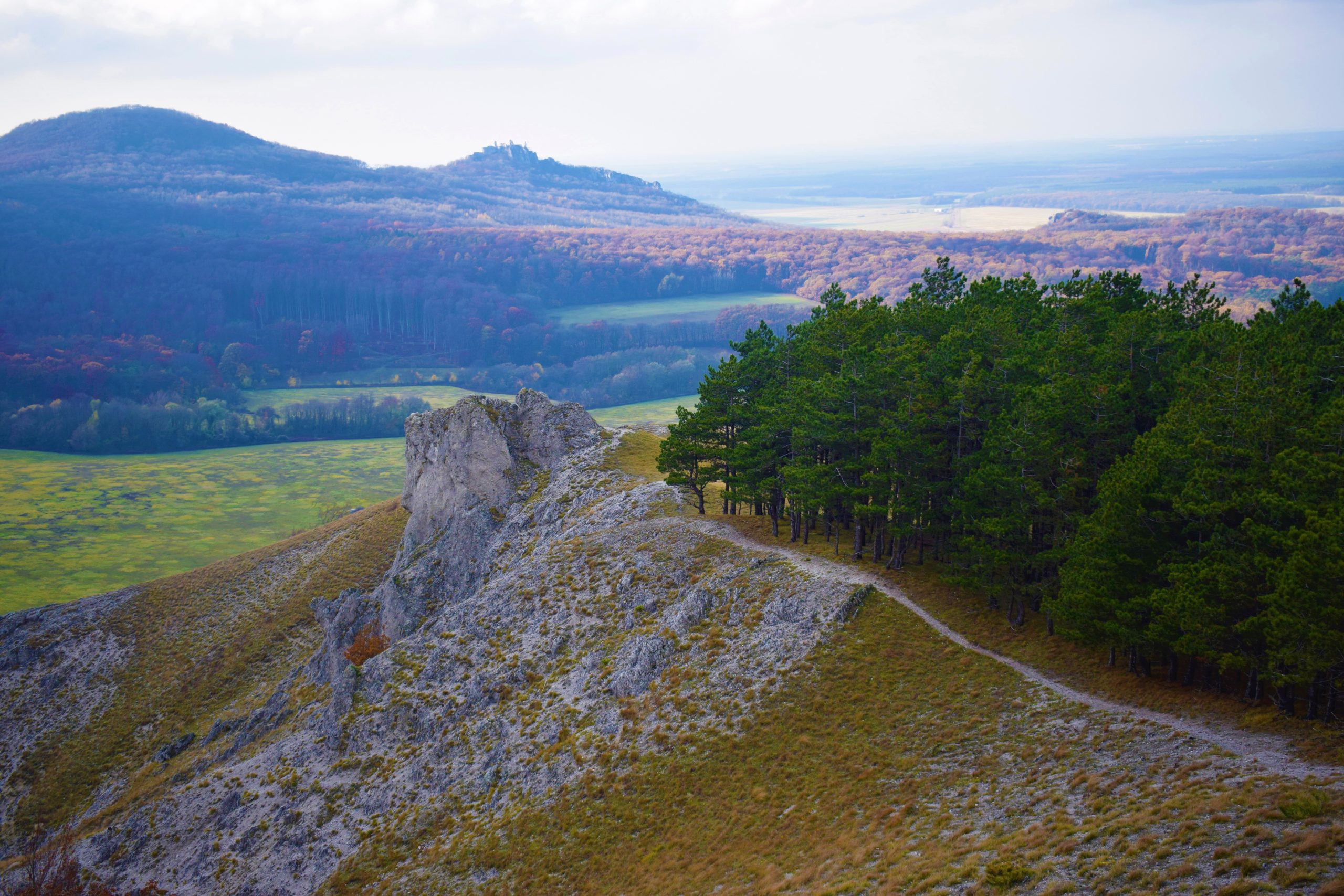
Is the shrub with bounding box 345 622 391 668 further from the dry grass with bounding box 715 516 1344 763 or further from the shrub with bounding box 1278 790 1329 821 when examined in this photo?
the shrub with bounding box 1278 790 1329 821

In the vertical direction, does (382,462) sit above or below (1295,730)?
below

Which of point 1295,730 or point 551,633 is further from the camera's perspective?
point 551,633

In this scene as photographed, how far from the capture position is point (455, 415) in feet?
248

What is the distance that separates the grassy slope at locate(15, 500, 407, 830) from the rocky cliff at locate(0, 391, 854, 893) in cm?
40

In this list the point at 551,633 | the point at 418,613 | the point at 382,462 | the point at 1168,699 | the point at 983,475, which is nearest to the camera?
the point at 1168,699

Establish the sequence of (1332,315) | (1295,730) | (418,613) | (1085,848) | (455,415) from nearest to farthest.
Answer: (1085,848), (1295,730), (1332,315), (418,613), (455,415)

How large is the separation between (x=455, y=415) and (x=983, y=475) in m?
50.3

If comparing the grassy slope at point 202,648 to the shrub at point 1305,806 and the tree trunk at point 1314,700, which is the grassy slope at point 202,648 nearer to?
the shrub at point 1305,806

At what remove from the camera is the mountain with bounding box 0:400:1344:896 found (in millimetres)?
25344

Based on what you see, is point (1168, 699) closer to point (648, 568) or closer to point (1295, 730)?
point (1295, 730)

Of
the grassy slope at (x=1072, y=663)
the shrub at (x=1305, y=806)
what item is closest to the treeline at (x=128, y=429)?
the grassy slope at (x=1072, y=663)

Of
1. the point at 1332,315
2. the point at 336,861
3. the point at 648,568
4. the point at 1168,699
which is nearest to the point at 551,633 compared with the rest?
the point at 648,568

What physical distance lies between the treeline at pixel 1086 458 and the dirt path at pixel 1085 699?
2.18m

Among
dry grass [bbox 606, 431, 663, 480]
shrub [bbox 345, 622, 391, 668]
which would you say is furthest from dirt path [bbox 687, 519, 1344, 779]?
shrub [bbox 345, 622, 391, 668]
